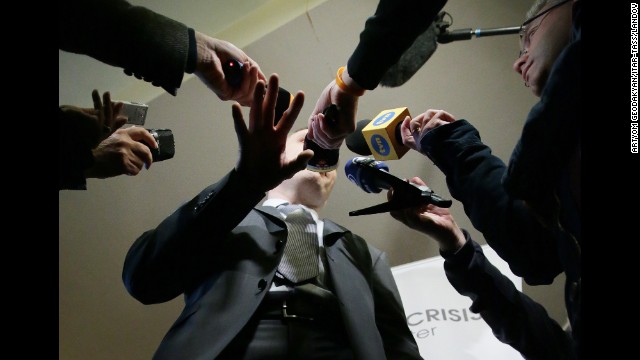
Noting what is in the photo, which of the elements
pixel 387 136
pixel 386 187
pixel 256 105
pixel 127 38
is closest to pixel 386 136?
pixel 387 136

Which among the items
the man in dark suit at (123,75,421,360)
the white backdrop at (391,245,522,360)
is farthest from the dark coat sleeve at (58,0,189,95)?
the white backdrop at (391,245,522,360)

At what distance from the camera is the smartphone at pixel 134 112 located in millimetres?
1033

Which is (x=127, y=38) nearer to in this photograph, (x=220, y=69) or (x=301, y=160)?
(x=220, y=69)

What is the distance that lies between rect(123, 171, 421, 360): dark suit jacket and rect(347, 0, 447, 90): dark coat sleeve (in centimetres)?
37

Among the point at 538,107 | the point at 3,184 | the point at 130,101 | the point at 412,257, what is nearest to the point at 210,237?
the point at 130,101

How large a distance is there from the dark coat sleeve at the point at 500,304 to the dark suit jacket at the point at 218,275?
0.78ft

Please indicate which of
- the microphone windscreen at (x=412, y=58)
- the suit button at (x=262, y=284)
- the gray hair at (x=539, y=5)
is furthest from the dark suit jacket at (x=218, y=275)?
the gray hair at (x=539, y=5)

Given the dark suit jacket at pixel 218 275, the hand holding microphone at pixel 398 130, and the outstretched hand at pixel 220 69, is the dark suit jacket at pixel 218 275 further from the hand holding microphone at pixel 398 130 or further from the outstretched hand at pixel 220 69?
the hand holding microphone at pixel 398 130

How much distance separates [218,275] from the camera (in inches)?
50.6

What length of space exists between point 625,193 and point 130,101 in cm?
91

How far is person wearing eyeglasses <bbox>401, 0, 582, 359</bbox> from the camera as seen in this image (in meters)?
0.73

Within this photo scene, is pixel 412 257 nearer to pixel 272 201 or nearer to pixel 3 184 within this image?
pixel 272 201

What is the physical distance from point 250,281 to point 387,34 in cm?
68

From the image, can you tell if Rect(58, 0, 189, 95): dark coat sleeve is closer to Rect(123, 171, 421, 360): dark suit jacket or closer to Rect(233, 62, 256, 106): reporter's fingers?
Rect(233, 62, 256, 106): reporter's fingers
